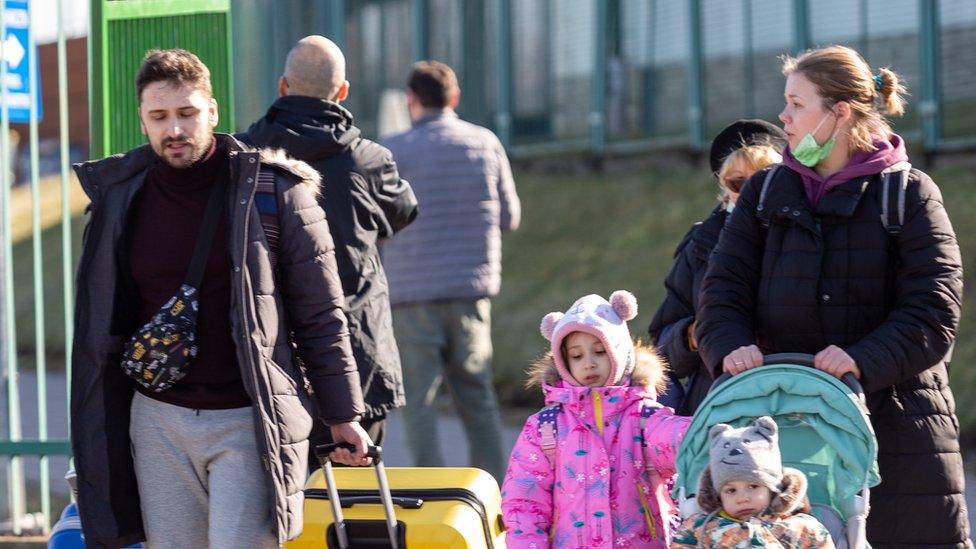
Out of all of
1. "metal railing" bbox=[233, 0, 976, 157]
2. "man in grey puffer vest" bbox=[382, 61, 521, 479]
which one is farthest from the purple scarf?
"metal railing" bbox=[233, 0, 976, 157]

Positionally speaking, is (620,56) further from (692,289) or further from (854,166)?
(854,166)

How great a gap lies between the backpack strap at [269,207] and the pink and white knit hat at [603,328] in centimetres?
85

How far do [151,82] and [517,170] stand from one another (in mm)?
11855

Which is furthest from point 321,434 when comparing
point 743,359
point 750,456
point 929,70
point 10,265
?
point 929,70

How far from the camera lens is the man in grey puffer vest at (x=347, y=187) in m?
5.82

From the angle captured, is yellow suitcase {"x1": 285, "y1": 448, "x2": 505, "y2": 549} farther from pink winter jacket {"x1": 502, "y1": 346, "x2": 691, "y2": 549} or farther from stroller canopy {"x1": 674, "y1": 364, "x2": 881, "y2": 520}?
stroller canopy {"x1": 674, "y1": 364, "x2": 881, "y2": 520}

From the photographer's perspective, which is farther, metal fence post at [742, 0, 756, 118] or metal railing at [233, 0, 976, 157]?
metal fence post at [742, 0, 756, 118]

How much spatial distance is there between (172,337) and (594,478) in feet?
4.04

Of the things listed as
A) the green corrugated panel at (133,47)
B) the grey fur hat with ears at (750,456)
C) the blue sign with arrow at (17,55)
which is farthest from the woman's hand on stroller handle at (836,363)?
the blue sign with arrow at (17,55)

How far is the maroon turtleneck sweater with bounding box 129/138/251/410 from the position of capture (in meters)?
4.36

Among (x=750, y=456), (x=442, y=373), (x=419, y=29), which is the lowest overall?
(x=442, y=373)

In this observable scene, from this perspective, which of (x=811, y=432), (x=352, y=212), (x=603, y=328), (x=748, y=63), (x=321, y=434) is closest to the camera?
(x=811, y=432)

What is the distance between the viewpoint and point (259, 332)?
14.0ft

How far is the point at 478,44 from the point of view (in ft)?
53.5
